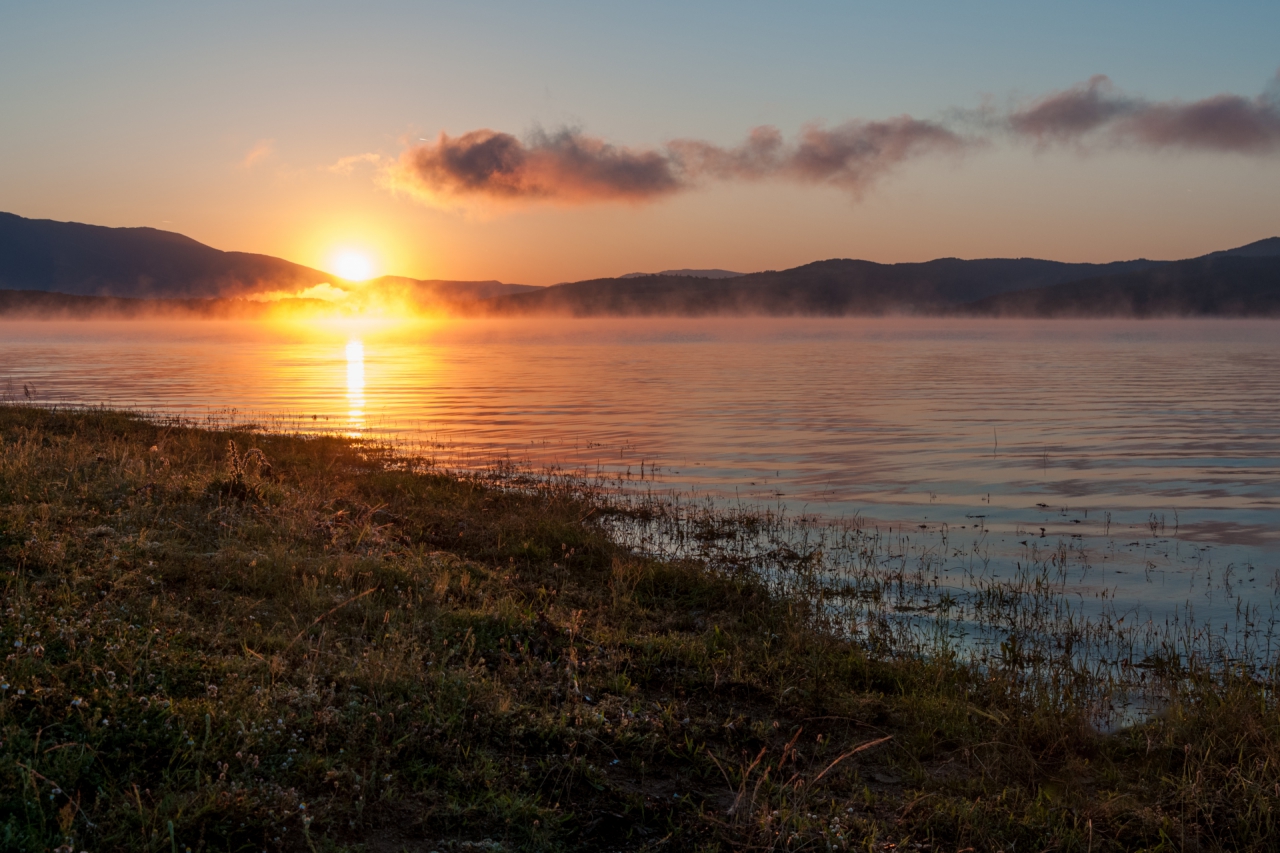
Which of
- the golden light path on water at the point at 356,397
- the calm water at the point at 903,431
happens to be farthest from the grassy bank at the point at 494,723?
the golden light path on water at the point at 356,397

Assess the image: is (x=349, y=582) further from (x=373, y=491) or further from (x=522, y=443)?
(x=522, y=443)

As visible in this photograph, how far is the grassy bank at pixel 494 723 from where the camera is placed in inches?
227

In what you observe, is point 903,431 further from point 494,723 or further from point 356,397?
point 356,397

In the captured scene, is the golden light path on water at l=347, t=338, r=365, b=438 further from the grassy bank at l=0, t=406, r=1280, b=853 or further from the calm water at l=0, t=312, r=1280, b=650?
the grassy bank at l=0, t=406, r=1280, b=853

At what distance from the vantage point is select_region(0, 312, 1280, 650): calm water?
16.7 metres

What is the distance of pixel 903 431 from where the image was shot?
30.4m

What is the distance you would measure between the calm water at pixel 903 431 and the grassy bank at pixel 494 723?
5.60m

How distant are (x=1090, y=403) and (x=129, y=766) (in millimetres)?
39988

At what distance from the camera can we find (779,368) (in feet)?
213

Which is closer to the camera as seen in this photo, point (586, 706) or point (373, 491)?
point (586, 706)

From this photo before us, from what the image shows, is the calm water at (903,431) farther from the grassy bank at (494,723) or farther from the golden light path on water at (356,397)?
the grassy bank at (494,723)

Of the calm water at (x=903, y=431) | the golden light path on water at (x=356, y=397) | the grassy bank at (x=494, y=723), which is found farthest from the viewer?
the golden light path on water at (x=356, y=397)

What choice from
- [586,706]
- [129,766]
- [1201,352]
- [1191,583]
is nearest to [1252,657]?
[1191,583]

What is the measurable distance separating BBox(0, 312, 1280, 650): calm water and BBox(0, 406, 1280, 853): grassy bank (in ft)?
18.4
